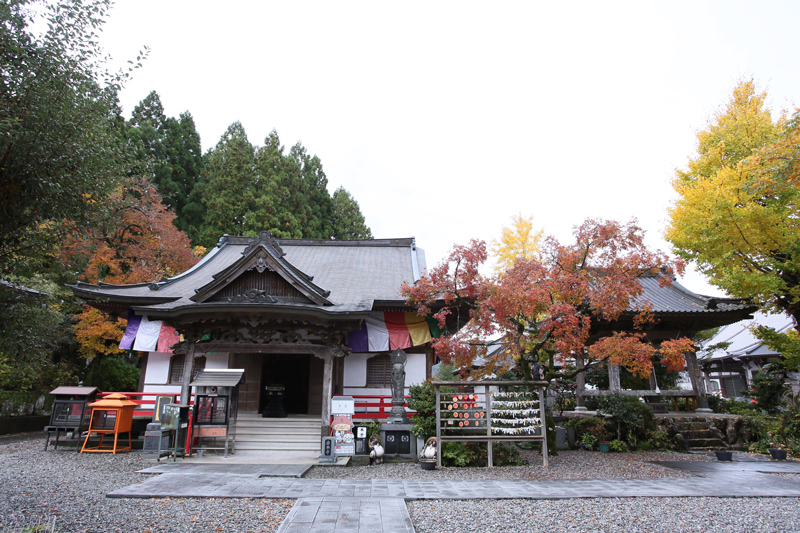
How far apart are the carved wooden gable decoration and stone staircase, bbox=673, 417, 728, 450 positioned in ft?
38.8

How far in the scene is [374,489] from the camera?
8055mm

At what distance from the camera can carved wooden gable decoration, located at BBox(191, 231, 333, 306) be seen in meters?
12.0

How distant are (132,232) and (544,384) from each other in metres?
20.9

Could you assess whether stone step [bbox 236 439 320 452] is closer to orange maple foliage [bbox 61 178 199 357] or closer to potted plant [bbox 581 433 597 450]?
orange maple foliage [bbox 61 178 199 357]

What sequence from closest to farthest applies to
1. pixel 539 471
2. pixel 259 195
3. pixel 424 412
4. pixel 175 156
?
pixel 539 471, pixel 424 412, pixel 259 195, pixel 175 156

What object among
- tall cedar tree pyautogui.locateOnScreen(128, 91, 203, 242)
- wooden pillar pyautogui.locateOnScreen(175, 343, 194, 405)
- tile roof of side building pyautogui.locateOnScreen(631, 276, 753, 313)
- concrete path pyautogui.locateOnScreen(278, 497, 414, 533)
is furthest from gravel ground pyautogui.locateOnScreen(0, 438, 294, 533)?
tall cedar tree pyautogui.locateOnScreen(128, 91, 203, 242)

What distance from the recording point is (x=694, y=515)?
6.62 m

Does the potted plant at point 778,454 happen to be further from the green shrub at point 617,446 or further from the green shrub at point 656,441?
the green shrub at point 617,446

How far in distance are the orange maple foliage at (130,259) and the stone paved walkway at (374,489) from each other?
971 centimetres

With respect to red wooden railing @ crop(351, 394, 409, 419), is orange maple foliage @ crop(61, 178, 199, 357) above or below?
above

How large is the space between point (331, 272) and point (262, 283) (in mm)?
4797

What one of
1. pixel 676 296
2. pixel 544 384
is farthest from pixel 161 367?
pixel 676 296

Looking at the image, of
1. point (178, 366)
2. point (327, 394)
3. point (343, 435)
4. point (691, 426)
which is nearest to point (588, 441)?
point (691, 426)

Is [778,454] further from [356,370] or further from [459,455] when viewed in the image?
[356,370]
